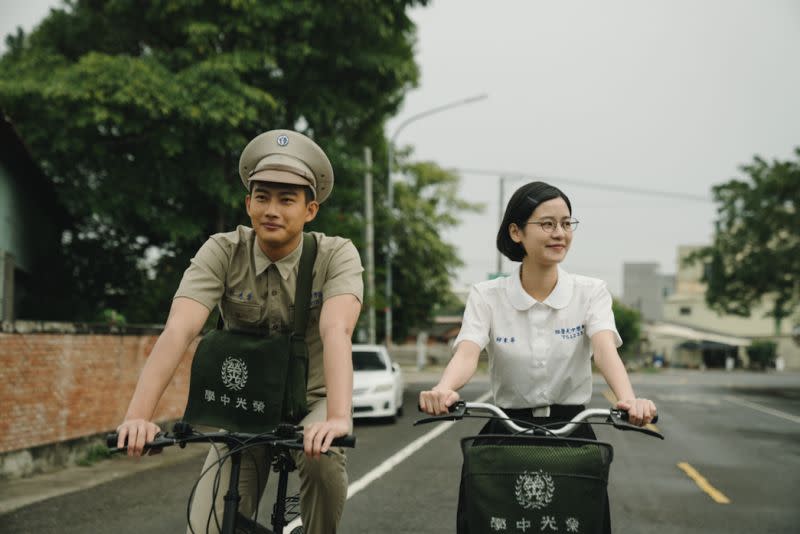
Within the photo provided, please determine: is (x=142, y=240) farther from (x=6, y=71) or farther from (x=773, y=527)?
(x=773, y=527)

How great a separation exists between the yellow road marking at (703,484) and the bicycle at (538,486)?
6499 mm

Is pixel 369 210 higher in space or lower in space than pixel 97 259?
higher

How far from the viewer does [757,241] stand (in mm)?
33250

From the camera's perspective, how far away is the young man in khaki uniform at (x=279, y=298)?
2.94 meters

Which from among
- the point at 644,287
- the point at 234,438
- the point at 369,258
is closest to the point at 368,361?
the point at 369,258

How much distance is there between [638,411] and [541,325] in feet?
2.01

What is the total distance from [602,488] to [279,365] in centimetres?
106

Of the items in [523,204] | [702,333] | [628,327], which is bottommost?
[523,204]

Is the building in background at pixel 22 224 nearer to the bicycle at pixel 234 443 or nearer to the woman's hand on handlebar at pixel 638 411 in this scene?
the bicycle at pixel 234 443

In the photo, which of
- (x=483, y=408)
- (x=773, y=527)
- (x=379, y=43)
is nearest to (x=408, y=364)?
(x=379, y=43)

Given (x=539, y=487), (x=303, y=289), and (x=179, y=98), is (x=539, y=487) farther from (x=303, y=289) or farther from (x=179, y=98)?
(x=179, y=98)

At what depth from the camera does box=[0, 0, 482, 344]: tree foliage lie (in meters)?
15.9

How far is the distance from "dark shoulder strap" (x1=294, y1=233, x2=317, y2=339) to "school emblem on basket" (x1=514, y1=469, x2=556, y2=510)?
86 cm

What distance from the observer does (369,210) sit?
78.1ft
